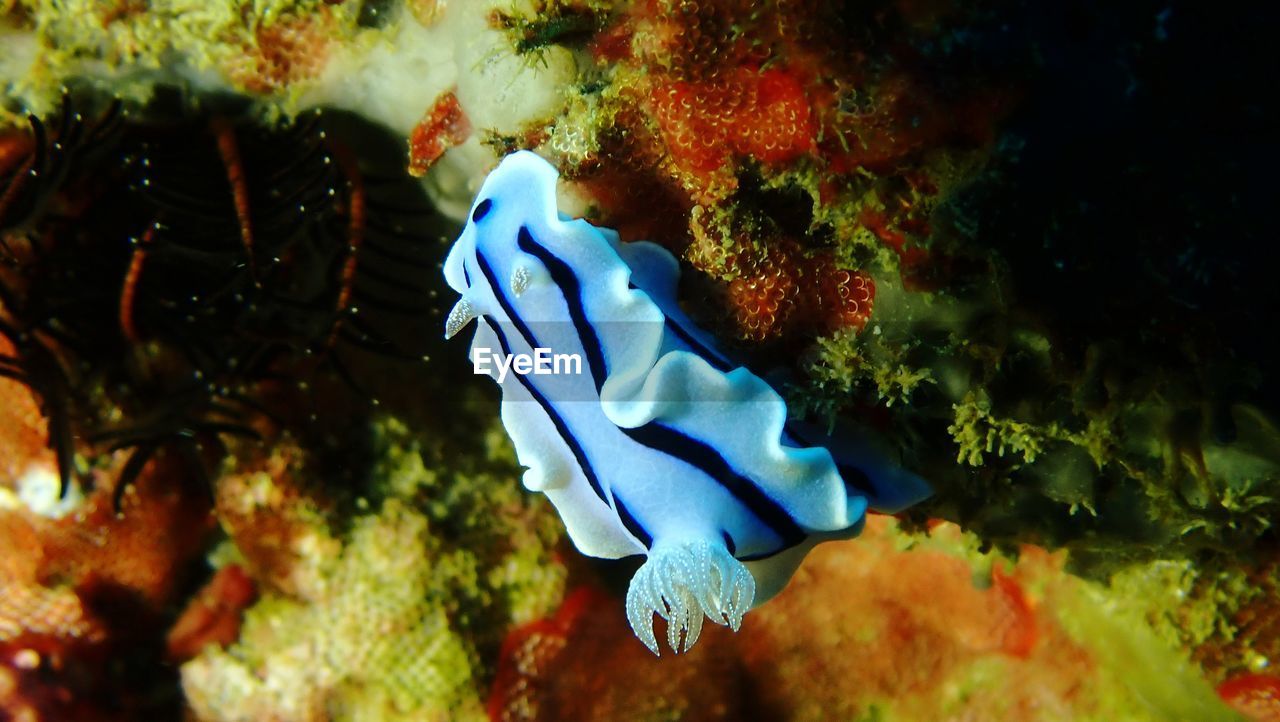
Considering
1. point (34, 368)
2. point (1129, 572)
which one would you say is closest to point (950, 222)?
point (1129, 572)

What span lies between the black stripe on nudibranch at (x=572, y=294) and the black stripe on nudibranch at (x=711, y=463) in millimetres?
218

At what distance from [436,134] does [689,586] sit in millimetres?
1902

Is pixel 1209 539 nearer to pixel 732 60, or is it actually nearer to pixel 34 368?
pixel 732 60

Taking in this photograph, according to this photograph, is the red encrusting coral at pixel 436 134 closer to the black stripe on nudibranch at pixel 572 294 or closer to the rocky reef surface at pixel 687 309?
the rocky reef surface at pixel 687 309

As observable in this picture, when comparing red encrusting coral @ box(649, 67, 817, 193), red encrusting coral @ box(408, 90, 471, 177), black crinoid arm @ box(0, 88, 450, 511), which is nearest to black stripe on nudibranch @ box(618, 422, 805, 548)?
red encrusting coral @ box(649, 67, 817, 193)

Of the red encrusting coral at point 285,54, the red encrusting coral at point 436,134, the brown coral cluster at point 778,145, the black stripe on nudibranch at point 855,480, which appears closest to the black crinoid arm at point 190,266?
the red encrusting coral at point 285,54

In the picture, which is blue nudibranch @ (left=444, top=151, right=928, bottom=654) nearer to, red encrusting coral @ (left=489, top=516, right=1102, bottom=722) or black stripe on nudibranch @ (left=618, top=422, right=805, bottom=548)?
black stripe on nudibranch @ (left=618, top=422, right=805, bottom=548)

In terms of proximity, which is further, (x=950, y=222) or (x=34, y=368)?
(x=34, y=368)

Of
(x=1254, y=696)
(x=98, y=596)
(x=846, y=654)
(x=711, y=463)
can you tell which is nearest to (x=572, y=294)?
(x=711, y=463)

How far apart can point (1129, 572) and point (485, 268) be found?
11.0ft

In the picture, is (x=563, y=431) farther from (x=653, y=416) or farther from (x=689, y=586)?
(x=689, y=586)

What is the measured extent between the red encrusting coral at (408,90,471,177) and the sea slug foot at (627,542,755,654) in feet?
5.55

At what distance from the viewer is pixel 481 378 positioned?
4.18 m

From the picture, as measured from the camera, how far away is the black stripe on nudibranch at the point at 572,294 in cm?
221
